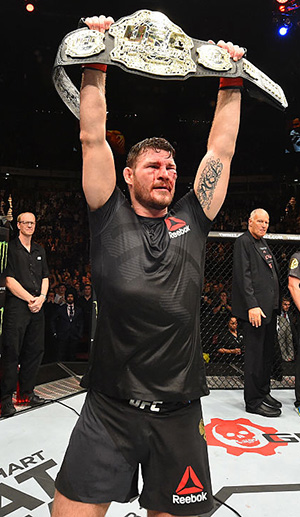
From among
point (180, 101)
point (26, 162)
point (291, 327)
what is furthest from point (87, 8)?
point (291, 327)

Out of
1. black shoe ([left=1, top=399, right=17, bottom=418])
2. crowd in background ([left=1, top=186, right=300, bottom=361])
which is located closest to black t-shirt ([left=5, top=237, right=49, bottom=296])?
black shoe ([left=1, top=399, right=17, bottom=418])

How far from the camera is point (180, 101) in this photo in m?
9.64

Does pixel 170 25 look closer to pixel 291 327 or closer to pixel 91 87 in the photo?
pixel 91 87

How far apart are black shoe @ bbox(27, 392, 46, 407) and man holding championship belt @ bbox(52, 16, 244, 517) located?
2.25 m

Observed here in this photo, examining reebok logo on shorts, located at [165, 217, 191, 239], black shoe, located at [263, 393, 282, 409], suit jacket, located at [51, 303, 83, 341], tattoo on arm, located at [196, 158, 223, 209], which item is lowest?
black shoe, located at [263, 393, 282, 409]

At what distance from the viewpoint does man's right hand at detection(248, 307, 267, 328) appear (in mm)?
3113

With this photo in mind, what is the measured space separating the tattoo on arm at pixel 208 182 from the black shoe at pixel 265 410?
7.78 ft

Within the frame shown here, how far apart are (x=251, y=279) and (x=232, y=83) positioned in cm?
214

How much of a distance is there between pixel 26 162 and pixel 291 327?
748 cm

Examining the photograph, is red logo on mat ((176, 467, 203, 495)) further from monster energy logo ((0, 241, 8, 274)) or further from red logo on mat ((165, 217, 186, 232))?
monster energy logo ((0, 241, 8, 274))

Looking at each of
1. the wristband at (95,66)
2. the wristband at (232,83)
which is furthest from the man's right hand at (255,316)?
the wristband at (95,66)

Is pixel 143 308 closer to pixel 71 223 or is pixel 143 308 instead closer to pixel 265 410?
pixel 265 410

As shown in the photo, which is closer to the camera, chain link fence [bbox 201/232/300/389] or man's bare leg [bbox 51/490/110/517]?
man's bare leg [bbox 51/490/110/517]

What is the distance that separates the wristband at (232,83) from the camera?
1.32 m
